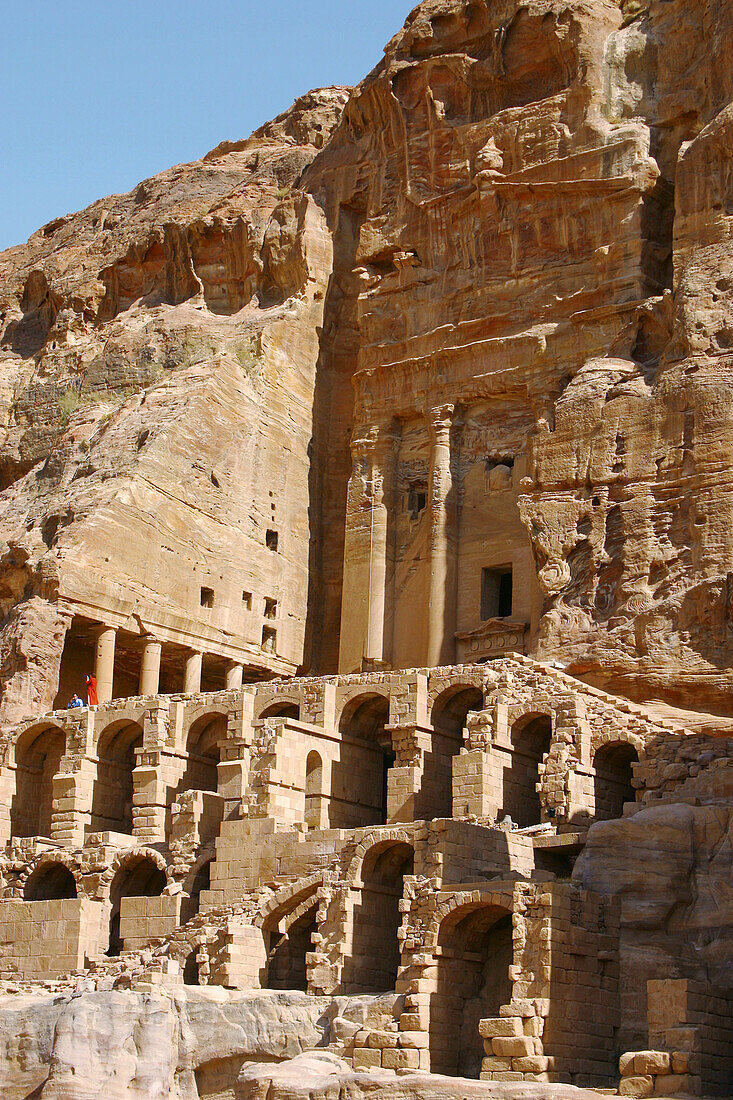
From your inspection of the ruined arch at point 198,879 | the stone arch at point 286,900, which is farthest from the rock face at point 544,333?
the stone arch at point 286,900

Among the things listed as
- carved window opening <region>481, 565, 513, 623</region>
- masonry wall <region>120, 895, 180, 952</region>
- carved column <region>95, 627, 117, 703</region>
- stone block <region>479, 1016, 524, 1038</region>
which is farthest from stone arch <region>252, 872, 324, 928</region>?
carved window opening <region>481, 565, 513, 623</region>

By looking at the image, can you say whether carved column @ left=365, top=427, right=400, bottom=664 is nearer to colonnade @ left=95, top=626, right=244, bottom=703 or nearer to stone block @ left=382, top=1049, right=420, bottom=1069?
colonnade @ left=95, top=626, right=244, bottom=703

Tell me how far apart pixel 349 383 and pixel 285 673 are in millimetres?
11063

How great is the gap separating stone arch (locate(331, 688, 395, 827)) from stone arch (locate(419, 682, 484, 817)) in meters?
1.38

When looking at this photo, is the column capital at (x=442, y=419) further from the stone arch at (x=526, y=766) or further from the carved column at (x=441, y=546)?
the stone arch at (x=526, y=766)

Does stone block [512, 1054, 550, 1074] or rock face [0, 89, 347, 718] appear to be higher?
rock face [0, 89, 347, 718]

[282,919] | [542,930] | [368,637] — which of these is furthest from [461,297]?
[542,930]

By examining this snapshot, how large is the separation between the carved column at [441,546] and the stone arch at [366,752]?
248 inches

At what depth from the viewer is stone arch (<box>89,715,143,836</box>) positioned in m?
46.3

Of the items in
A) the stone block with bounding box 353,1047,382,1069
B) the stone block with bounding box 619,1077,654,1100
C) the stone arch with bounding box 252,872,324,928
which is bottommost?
the stone block with bounding box 619,1077,654,1100

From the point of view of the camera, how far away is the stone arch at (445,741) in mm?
42250

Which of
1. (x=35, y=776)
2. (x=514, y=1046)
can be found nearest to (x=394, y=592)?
(x=35, y=776)

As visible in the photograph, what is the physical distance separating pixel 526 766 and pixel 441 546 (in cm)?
1238

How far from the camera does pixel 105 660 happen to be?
49.6m
